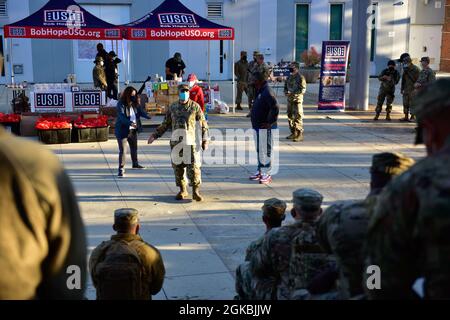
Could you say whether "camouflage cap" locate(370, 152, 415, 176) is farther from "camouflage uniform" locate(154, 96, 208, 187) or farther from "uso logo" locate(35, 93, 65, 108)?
"uso logo" locate(35, 93, 65, 108)

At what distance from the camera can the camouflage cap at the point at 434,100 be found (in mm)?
2109

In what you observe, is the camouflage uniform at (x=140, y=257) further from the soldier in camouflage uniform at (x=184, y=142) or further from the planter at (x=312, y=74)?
the planter at (x=312, y=74)

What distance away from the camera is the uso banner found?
18297 mm

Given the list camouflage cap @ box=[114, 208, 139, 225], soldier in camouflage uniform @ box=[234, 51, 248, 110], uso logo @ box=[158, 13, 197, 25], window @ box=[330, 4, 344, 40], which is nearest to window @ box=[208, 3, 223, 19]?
window @ box=[330, 4, 344, 40]

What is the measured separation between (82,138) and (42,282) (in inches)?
476

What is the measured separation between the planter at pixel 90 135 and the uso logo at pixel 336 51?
7929 mm

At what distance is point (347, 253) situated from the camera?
2.86m

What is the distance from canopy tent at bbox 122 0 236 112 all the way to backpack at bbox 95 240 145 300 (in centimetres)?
1238

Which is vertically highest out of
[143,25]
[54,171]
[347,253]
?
[143,25]

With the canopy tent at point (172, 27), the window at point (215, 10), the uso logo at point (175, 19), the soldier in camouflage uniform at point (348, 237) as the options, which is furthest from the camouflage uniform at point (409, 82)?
the soldier in camouflage uniform at point (348, 237)

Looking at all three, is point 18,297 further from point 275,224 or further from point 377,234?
point 275,224
